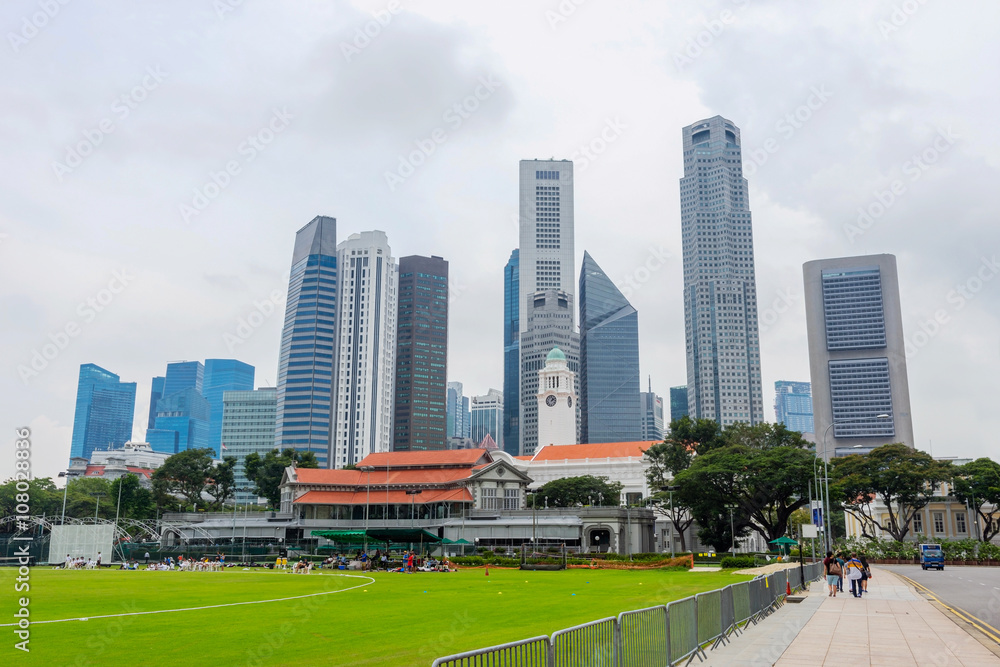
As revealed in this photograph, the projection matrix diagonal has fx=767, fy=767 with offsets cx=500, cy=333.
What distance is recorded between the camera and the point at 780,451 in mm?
76875

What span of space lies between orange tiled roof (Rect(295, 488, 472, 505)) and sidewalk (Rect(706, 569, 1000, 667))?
224 feet

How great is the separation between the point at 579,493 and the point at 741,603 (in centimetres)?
8652

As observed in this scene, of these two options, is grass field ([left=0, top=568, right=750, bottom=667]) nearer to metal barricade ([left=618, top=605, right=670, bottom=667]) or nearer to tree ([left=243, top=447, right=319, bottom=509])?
metal barricade ([left=618, top=605, right=670, bottom=667])

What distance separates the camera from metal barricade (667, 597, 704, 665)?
45.6 ft

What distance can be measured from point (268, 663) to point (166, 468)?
352 ft

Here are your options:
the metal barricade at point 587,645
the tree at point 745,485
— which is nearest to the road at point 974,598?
the metal barricade at point 587,645

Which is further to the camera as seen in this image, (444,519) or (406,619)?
(444,519)

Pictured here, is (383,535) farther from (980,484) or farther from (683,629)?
(980,484)

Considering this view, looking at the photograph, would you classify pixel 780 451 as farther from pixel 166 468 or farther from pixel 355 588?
pixel 166 468

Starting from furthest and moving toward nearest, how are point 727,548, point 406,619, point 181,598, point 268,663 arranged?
point 727,548 < point 181,598 < point 406,619 < point 268,663

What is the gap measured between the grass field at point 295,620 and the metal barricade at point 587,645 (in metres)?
4.89

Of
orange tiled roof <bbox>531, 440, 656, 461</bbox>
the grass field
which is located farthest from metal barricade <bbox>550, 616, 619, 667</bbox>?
orange tiled roof <bbox>531, 440, 656, 461</bbox>

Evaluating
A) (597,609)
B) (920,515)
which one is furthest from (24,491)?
(920,515)

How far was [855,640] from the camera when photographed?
60.5ft
